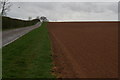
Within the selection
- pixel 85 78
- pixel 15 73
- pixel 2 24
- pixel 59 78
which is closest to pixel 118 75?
pixel 85 78

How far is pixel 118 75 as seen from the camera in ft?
32.0

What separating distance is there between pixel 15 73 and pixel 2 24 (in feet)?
120

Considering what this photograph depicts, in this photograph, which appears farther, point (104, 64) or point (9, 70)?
point (104, 64)

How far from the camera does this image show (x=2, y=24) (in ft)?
148

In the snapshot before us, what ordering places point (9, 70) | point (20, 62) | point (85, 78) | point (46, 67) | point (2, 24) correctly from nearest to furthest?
point (85, 78), point (9, 70), point (46, 67), point (20, 62), point (2, 24)

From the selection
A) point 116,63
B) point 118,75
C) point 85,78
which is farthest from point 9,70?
point 116,63

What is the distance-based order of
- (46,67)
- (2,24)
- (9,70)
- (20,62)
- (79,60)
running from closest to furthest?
→ 1. (9,70)
2. (46,67)
3. (20,62)
4. (79,60)
5. (2,24)

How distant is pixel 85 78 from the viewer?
925 centimetres

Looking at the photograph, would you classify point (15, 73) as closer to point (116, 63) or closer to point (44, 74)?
point (44, 74)

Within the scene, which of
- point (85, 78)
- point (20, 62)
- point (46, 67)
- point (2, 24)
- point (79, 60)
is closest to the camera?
point (85, 78)

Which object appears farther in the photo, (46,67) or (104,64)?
(104,64)

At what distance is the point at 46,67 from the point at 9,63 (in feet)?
5.83

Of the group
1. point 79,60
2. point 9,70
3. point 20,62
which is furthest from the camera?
point 79,60

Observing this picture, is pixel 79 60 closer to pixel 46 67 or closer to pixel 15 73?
pixel 46 67
